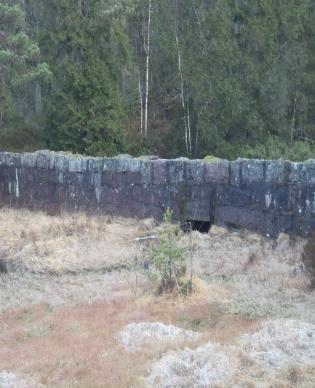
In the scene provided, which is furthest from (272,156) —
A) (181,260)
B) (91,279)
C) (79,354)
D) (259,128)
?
(79,354)

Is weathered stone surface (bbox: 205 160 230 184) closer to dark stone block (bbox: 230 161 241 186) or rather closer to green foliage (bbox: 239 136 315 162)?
dark stone block (bbox: 230 161 241 186)

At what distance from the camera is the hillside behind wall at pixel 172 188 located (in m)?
12.8

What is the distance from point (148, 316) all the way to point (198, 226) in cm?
639

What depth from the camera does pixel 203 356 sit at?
690 centimetres

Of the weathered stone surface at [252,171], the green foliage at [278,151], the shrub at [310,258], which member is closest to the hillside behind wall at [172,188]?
the weathered stone surface at [252,171]

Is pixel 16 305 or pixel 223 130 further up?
pixel 223 130

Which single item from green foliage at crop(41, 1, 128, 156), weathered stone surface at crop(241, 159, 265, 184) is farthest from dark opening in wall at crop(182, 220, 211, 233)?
green foliage at crop(41, 1, 128, 156)

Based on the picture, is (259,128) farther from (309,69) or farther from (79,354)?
(79,354)

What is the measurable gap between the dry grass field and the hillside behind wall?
470mm

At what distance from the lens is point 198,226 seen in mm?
14906

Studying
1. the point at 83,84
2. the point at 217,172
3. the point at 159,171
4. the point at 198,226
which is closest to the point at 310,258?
the point at 217,172

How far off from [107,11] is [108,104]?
135 inches

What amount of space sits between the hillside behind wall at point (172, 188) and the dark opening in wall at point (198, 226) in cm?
12

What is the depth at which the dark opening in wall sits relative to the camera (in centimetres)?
1466
